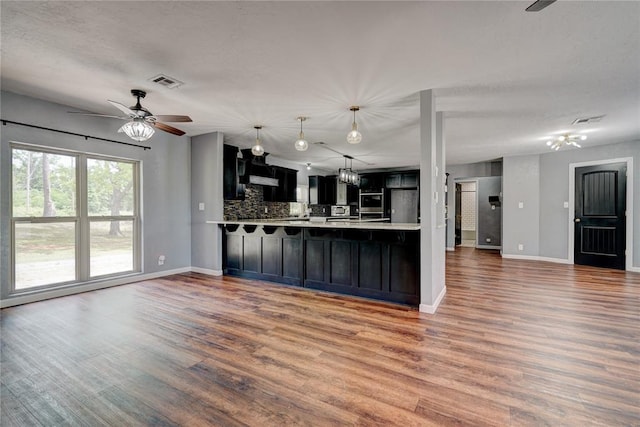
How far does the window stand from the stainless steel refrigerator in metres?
6.58

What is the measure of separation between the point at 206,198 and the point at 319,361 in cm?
395

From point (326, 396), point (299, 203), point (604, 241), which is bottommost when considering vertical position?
point (326, 396)

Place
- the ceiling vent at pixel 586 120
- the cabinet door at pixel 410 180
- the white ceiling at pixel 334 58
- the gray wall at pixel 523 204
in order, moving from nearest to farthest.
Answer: the white ceiling at pixel 334 58
the ceiling vent at pixel 586 120
the gray wall at pixel 523 204
the cabinet door at pixel 410 180

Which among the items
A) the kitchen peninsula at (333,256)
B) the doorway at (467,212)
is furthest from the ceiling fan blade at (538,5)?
the doorway at (467,212)

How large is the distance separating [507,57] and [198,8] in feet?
8.29

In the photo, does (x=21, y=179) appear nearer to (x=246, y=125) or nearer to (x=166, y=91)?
(x=166, y=91)

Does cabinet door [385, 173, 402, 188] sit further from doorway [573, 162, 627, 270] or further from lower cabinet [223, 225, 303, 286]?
lower cabinet [223, 225, 303, 286]

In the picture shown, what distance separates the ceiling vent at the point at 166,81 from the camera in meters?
2.93

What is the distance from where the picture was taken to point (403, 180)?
8.54 m

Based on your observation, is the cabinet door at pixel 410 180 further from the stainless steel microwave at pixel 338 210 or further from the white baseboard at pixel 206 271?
the white baseboard at pixel 206 271

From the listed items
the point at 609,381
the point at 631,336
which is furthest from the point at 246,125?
the point at 631,336

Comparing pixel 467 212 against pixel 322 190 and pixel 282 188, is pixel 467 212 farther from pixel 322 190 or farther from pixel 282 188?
pixel 282 188

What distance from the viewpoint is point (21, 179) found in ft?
11.7

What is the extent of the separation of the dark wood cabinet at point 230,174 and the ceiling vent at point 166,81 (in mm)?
2213
